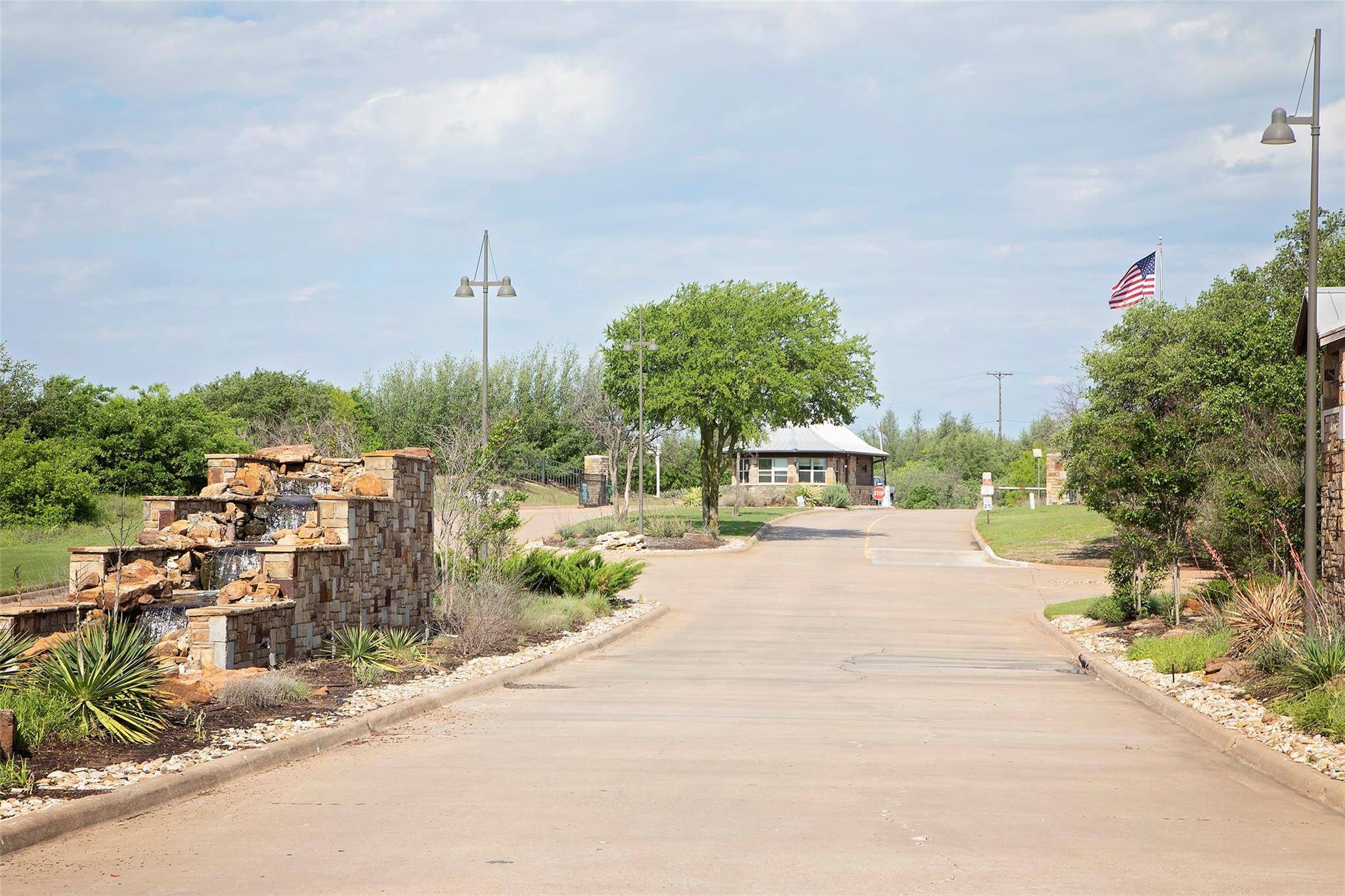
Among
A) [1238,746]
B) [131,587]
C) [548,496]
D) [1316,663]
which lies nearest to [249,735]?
[131,587]

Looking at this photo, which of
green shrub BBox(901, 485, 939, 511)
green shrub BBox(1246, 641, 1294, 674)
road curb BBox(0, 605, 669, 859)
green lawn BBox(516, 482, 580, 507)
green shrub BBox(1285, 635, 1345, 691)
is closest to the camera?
road curb BBox(0, 605, 669, 859)

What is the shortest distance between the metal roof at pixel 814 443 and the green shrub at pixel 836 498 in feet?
17.7

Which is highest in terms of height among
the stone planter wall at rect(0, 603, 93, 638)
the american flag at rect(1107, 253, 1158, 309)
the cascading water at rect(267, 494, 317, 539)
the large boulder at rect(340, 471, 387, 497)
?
the american flag at rect(1107, 253, 1158, 309)

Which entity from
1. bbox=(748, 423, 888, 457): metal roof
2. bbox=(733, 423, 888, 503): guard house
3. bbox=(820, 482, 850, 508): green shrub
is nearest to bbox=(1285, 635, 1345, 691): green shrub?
bbox=(820, 482, 850, 508): green shrub

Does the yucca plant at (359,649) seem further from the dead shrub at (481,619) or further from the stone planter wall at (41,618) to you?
the stone planter wall at (41,618)

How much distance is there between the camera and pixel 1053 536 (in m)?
39.8

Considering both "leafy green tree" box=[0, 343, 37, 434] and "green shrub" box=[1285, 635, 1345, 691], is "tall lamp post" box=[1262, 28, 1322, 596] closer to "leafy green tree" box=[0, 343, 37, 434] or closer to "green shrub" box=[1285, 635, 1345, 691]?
"green shrub" box=[1285, 635, 1345, 691]

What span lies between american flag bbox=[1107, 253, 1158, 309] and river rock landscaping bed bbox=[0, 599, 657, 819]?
79.1 ft

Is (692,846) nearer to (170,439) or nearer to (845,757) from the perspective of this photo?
(845,757)

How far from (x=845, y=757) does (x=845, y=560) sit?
85.1 feet

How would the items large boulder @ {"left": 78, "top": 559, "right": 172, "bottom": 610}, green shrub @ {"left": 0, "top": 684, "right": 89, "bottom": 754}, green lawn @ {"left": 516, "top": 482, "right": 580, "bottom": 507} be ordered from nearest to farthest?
green shrub @ {"left": 0, "top": 684, "right": 89, "bottom": 754} < large boulder @ {"left": 78, "top": 559, "right": 172, "bottom": 610} < green lawn @ {"left": 516, "top": 482, "right": 580, "bottom": 507}

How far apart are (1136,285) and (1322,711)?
1030 inches

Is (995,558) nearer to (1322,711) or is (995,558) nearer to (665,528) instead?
(665,528)

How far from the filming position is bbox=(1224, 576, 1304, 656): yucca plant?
13086 mm
